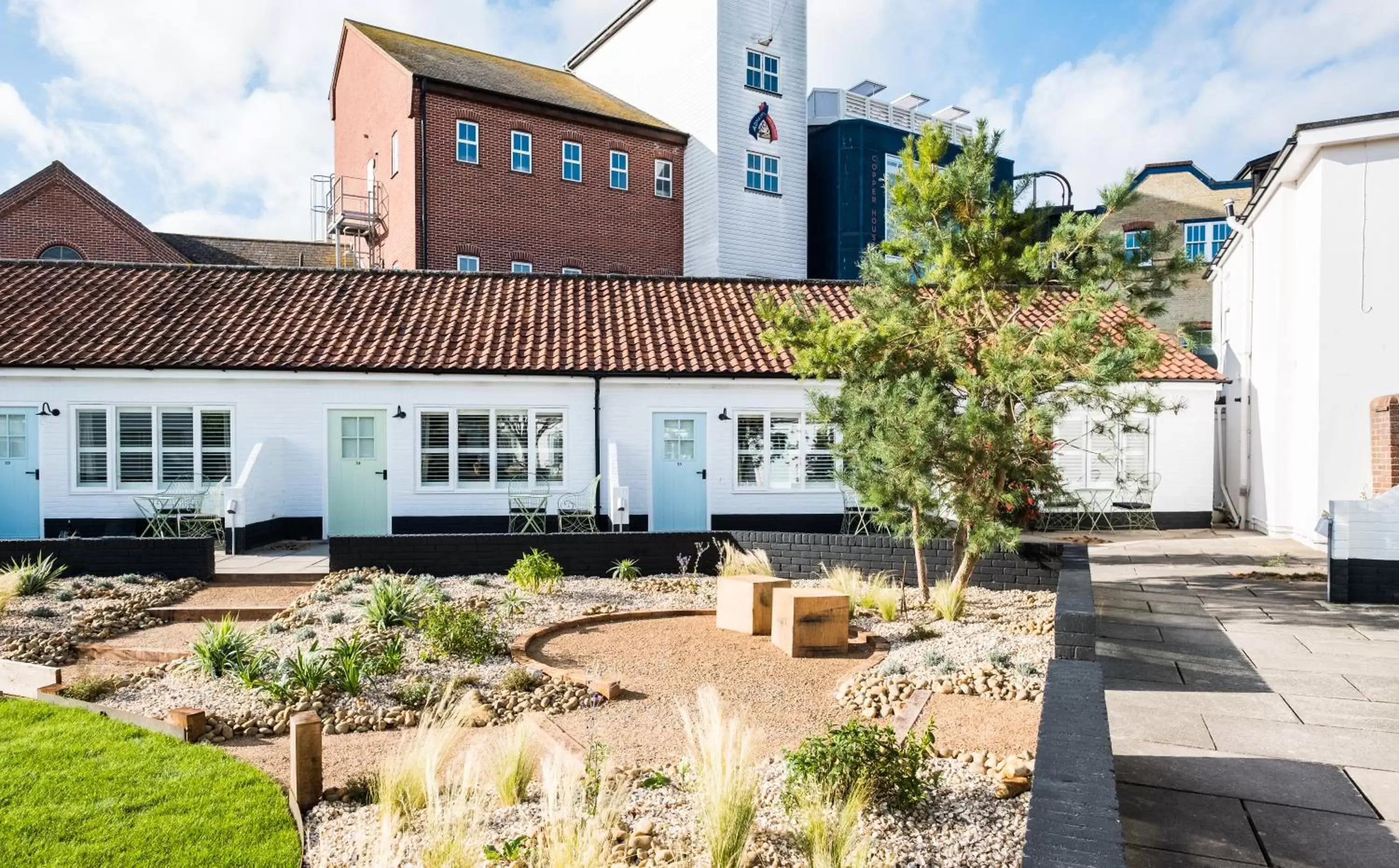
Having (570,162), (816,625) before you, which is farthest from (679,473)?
(570,162)

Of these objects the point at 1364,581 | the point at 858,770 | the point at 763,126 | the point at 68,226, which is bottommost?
the point at 858,770

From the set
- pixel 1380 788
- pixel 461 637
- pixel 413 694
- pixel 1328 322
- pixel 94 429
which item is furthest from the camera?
pixel 94 429

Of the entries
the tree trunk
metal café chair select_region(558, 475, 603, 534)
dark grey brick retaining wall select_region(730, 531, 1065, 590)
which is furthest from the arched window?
the tree trunk

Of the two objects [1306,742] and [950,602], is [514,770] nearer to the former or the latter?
A: [1306,742]

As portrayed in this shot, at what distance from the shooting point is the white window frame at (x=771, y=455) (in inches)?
669

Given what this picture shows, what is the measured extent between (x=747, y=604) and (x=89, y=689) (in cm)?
563

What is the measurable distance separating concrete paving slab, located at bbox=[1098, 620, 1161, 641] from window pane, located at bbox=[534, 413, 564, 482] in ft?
34.1

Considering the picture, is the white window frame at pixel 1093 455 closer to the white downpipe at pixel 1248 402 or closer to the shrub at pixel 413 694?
Result: the white downpipe at pixel 1248 402

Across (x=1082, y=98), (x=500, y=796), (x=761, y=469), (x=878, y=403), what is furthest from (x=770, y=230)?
(x=500, y=796)

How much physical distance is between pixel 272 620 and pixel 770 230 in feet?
75.1

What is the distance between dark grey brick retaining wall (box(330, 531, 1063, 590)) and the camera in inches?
463

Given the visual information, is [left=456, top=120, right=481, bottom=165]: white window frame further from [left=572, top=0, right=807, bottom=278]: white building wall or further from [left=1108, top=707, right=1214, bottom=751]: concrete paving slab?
[left=1108, top=707, right=1214, bottom=751]: concrete paving slab

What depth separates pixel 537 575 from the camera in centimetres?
1102

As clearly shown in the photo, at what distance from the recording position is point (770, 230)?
29.5m
